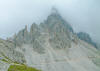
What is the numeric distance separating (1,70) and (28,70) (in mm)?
25087

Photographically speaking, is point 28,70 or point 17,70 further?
point 28,70

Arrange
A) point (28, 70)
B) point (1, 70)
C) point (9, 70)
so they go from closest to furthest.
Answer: point (1, 70) < point (9, 70) < point (28, 70)

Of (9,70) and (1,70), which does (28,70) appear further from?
(1,70)

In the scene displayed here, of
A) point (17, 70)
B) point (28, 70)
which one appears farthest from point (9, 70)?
point (28, 70)

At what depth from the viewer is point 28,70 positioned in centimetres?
9844

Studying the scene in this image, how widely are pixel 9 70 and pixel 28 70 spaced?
59.1 ft

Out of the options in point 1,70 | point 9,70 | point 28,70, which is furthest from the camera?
point 28,70

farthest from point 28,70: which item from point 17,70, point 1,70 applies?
point 1,70

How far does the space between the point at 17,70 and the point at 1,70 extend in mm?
13387

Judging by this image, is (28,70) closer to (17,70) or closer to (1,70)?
(17,70)

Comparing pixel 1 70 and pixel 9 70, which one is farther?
pixel 9 70

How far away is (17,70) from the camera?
8875 cm

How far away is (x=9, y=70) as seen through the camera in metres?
84.0

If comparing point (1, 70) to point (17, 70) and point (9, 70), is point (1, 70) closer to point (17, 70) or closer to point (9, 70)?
point (9, 70)
